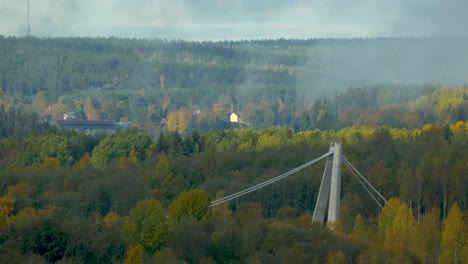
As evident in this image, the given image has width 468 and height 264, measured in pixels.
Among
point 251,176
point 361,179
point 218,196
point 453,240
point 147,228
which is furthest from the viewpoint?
point 251,176

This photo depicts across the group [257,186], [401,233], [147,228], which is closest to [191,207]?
[147,228]

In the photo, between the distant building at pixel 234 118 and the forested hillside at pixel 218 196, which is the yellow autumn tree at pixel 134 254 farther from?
the distant building at pixel 234 118

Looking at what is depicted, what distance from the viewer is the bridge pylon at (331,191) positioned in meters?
52.6

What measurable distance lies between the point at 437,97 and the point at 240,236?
70564 millimetres

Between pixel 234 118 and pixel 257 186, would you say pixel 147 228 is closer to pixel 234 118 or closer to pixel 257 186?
pixel 257 186

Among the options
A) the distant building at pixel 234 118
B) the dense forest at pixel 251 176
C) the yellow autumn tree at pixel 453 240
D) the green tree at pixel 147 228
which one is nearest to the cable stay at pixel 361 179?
the dense forest at pixel 251 176

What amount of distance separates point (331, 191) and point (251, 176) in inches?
570

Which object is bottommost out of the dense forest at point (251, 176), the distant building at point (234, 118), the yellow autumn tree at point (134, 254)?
the distant building at point (234, 118)

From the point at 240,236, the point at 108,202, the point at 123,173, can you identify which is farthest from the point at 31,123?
the point at 240,236

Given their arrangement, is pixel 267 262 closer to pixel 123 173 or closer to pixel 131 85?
pixel 123 173

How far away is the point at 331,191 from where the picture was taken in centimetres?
5288

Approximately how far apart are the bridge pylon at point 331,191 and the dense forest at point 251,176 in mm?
571

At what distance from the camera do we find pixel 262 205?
196 feet

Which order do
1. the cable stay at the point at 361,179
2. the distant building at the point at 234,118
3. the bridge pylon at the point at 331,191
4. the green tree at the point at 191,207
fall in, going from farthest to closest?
the distant building at the point at 234,118
the cable stay at the point at 361,179
the bridge pylon at the point at 331,191
the green tree at the point at 191,207
